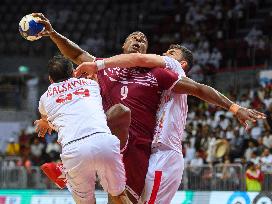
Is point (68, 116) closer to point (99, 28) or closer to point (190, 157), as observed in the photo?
point (190, 157)

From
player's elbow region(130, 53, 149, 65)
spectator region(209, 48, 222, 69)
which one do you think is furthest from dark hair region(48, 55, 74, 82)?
spectator region(209, 48, 222, 69)

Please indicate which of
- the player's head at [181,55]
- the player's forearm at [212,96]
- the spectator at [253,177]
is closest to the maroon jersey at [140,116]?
the player's forearm at [212,96]

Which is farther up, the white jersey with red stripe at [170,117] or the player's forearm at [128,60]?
the player's forearm at [128,60]

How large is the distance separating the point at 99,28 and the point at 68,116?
2280 centimetres

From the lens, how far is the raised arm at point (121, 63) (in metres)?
6.59

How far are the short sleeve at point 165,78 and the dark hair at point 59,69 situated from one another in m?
0.84

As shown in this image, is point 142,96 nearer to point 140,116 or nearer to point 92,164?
point 140,116

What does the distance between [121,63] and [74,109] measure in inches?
24.5

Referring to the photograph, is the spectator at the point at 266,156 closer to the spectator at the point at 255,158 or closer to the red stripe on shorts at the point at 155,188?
the spectator at the point at 255,158

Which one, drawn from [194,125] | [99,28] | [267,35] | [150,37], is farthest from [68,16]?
[194,125]

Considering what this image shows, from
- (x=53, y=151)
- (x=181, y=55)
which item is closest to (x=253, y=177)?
(x=53, y=151)

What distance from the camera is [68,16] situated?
2986cm

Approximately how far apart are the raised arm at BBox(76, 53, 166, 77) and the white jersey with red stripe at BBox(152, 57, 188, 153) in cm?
24

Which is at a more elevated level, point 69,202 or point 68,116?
point 68,116
